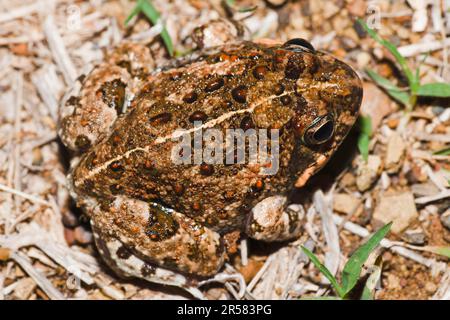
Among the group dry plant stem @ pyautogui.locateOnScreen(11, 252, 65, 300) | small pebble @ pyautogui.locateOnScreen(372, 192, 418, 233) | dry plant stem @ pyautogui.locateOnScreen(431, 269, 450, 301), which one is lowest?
dry plant stem @ pyautogui.locateOnScreen(431, 269, 450, 301)

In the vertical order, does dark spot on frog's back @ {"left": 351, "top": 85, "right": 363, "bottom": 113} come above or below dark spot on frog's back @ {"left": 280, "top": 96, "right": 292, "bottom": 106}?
below

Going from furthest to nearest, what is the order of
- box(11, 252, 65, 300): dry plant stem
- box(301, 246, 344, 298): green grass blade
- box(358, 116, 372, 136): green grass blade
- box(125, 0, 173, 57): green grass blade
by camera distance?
box(125, 0, 173, 57): green grass blade
box(358, 116, 372, 136): green grass blade
box(11, 252, 65, 300): dry plant stem
box(301, 246, 344, 298): green grass blade

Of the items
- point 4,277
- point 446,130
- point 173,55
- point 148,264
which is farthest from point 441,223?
point 4,277

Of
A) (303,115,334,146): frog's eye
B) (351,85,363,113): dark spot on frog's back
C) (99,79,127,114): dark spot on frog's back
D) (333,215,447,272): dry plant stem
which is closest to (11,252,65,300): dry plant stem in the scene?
(99,79,127,114): dark spot on frog's back

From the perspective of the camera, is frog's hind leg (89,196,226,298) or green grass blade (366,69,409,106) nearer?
frog's hind leg (89,196,226,298)

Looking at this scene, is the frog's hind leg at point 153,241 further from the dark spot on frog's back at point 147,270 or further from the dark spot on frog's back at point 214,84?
the dark spot on frog's back at point 214,84

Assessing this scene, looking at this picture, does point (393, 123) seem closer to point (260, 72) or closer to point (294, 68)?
point (294, 68)

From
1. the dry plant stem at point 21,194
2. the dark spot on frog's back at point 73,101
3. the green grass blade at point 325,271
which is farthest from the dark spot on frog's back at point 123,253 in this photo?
the green grass blade at point 325,271

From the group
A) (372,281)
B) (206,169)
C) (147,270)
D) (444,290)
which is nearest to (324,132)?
(206,169)

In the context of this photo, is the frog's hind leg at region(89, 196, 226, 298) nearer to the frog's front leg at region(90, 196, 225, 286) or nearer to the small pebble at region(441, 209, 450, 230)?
the frog's front leg at region(90, 196, 225, 286)
